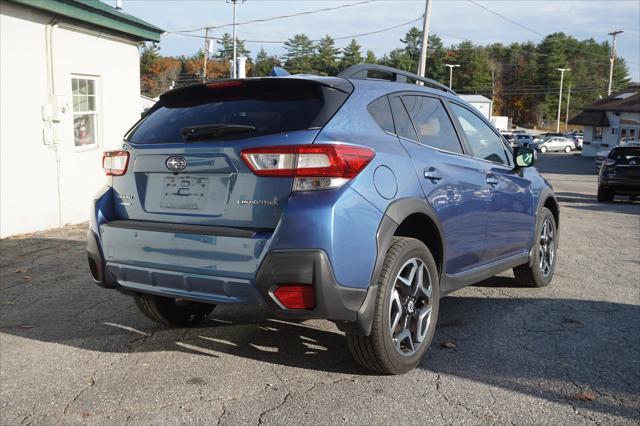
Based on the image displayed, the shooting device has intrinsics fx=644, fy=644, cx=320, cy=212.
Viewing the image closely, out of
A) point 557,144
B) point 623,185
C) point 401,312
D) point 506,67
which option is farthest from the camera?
point 506,67

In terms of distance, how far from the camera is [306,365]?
404 centimetres

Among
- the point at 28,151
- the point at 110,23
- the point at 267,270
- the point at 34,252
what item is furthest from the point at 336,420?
the point at 110,23

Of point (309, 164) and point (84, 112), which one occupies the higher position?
point (84, 112)

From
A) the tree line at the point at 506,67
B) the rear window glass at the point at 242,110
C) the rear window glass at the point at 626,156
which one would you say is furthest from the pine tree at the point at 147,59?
the rear window glass at the point at 242,110

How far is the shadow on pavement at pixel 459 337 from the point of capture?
151 inches

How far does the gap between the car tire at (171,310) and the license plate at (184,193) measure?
0.99 metres

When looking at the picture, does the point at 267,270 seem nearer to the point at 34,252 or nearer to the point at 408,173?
the point at 408,173

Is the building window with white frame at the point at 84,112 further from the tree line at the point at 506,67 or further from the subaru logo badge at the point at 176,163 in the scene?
the tree line at the point at 506,67

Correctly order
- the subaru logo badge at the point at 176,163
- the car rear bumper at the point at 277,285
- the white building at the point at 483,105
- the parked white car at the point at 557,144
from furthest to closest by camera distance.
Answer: the parked white car at the point at 557,144, the white building at the point at 483,105, the subaru logo badge at the point at 176,163, the car rear bumper at the point at 277,285

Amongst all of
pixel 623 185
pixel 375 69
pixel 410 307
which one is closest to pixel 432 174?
pixel 410 307

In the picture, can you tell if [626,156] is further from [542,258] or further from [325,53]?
[325,53]

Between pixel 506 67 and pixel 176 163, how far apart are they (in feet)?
414

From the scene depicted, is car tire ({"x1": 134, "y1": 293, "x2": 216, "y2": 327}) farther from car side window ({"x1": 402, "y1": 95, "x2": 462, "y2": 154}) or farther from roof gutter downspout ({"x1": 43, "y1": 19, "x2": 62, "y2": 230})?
roof gutter downspout ({"x1": 43, "y1": 19, "x2": 62, "y2": 230})

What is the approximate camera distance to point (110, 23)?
11.1 m
